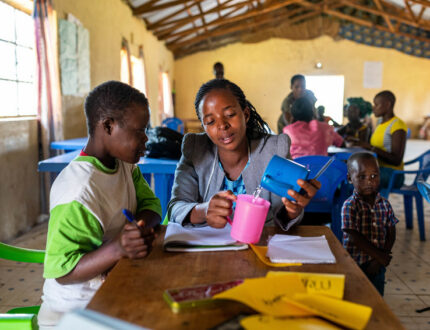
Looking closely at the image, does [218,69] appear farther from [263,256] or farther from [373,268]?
[263,256]

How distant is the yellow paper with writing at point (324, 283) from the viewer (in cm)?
78

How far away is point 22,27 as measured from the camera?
3.86m

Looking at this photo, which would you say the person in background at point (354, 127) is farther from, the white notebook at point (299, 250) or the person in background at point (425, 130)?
the person in background at point (425, 130)

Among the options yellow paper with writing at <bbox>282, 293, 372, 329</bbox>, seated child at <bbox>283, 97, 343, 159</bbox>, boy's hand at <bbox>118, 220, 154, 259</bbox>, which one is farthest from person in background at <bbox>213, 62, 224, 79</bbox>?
yellow paper with writing at <bbox>282, 293, 372, 329</bbox>

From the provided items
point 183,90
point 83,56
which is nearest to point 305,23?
point 183,90

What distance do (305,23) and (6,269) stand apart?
12022 mm

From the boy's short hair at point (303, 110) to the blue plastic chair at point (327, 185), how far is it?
0.64 m

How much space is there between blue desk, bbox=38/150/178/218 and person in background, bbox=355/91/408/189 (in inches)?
77.3

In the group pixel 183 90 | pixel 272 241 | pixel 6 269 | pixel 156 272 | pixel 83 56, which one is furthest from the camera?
pixel 183 90

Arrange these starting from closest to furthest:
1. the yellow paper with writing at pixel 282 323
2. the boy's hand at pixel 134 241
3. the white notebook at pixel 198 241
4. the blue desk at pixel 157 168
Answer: the yellow paper with writing at pixel 282 323, the boy's hand at pixel 134 241, the white notebook at pixel 198 241, the blue desk at pixel 157 168

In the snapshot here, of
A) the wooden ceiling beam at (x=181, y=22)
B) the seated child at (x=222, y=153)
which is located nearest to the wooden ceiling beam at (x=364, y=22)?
the wooden ceiling beam at (x=181, y=22)

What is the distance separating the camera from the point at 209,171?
152cm

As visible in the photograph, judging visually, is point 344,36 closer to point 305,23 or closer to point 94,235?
point 305,23

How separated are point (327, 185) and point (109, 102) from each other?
2035 millimetres
